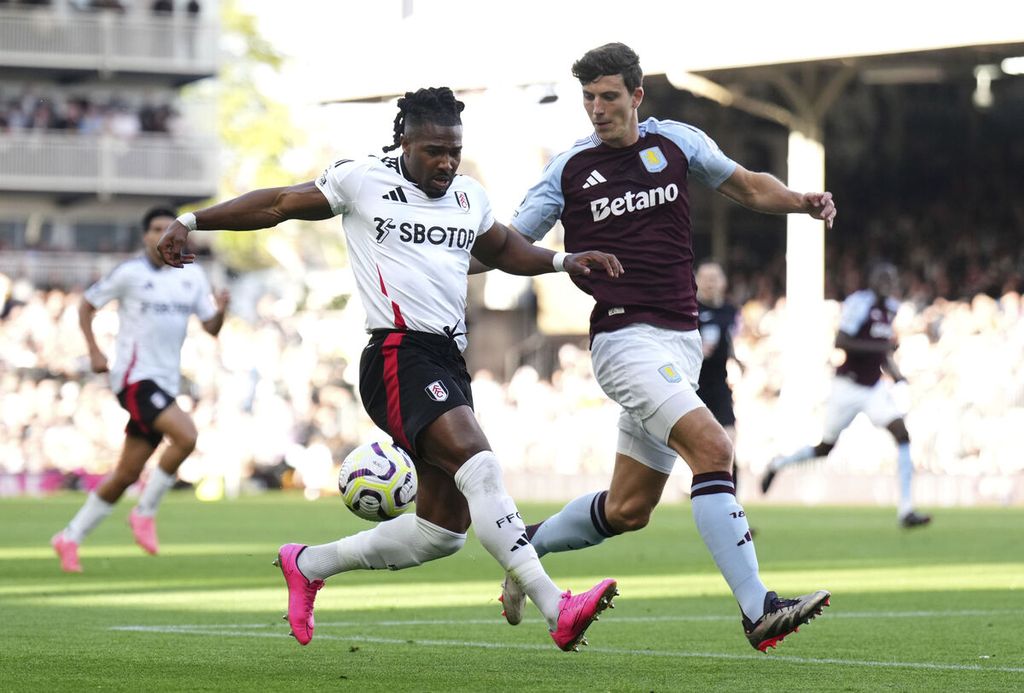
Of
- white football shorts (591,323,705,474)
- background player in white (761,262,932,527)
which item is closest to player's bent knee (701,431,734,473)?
white football shorts (591,323,705,474)

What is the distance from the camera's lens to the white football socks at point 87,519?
536 inches

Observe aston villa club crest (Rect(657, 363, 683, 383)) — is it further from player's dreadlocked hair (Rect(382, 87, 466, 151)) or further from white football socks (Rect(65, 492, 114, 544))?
white football socks (Rect(65, 492, 114, 544))

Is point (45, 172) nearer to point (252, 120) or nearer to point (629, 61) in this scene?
point (252, 120)

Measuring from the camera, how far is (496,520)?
743 centimetres

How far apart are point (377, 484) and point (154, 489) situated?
24.3 feet

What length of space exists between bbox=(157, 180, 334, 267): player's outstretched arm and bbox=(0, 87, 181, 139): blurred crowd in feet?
131

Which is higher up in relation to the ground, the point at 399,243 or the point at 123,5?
the point at 123,5

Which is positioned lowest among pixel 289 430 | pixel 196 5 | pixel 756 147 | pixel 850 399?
pixel 289 430

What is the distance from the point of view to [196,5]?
1972 inches

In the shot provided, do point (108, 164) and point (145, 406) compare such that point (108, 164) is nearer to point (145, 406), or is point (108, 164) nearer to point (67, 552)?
point (145, 406)

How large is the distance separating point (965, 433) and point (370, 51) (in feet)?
51.4

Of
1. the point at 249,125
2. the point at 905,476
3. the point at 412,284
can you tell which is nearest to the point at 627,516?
the point at 412,284

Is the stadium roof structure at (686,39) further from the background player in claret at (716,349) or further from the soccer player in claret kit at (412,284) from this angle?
the soccer player in claret kit at (412,284)

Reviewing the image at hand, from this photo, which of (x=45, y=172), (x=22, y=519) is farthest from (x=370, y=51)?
(x=22, y=519)
